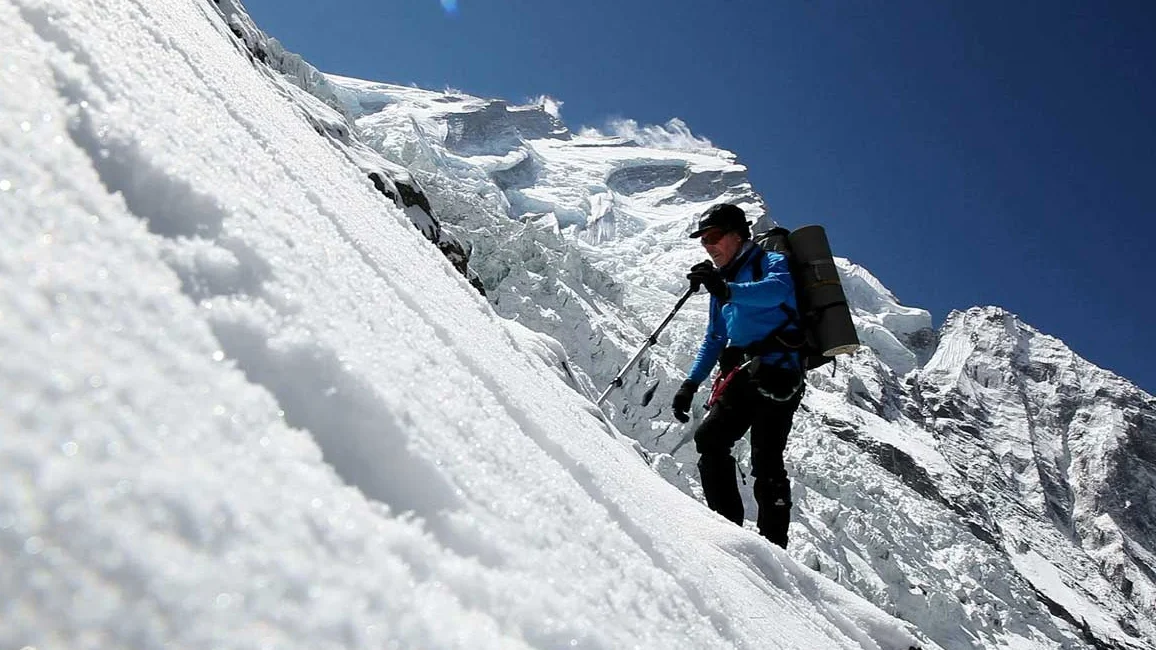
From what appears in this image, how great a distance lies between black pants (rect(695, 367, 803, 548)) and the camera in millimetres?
3926

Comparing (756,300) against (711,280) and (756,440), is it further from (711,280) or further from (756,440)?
(756,440)

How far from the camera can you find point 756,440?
160 inches

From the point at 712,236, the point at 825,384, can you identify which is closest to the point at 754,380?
the point at 712,236

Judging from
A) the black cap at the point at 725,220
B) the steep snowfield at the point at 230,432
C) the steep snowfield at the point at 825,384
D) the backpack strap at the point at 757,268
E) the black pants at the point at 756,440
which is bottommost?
the steep snowfield at the point at 230,432

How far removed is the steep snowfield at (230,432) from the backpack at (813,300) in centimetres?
260

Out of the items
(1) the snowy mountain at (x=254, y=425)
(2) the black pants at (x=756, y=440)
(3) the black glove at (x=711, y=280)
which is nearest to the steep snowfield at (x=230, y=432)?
(1) the snowy mountain at (x=254, y=425)

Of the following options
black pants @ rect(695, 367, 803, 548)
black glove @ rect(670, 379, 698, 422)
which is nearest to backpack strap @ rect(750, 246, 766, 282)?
black pants @ rect(695, 367, 803, 548)

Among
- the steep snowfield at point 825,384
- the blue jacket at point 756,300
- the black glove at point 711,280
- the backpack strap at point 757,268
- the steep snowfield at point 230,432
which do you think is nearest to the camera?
the steep snowfield at point 230,432

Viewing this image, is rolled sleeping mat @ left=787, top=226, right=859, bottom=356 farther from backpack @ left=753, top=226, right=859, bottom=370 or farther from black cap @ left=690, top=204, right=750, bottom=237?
black cap @ left=690, top=204, right=750, bottom=237

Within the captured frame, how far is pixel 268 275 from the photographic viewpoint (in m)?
1.04

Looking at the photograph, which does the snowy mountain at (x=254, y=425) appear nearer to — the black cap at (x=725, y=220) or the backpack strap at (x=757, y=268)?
the backpack strap at (x=757, y=268)

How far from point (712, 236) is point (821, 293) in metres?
0.79

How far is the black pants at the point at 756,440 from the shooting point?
3.93 metres

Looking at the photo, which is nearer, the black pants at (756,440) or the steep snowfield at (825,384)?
the black pants at (756,440)
